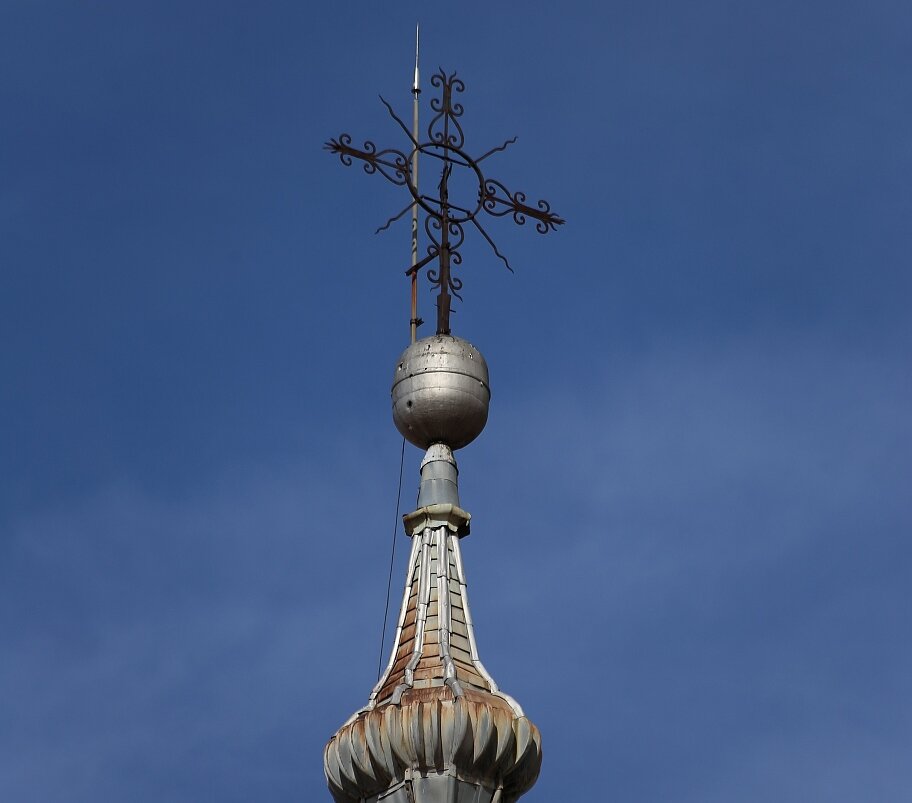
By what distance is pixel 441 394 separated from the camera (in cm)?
2511

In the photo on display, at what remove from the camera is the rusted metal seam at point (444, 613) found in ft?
75.8

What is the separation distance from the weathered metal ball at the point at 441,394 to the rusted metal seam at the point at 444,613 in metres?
1.19

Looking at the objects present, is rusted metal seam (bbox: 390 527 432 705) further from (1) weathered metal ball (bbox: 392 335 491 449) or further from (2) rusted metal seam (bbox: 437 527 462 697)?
(1) weathered metal ball (bbox: 392 335 491 449)

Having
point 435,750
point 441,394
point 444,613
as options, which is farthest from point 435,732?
point 441,394

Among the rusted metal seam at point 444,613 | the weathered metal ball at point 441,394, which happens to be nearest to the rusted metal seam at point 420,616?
the rusted metal seam at point 444,613

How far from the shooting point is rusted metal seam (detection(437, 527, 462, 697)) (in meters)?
23.1

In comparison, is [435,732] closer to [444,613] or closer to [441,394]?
[444,613]

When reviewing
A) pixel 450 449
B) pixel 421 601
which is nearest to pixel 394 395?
pixel 450 449

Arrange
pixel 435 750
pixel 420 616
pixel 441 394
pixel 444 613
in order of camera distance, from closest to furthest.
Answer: pixel 435 750
pixel 444 613
pixel 420 616
pixel 441 394

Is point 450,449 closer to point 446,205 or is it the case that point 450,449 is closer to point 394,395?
point 394,395

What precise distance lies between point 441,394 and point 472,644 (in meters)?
2.89

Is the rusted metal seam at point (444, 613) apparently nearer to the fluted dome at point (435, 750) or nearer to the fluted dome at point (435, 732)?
the fluted dome at point (435, 732)

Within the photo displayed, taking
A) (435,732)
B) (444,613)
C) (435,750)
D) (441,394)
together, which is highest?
(441,394)

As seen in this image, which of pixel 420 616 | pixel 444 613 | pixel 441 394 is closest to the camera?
pixel 444 613
